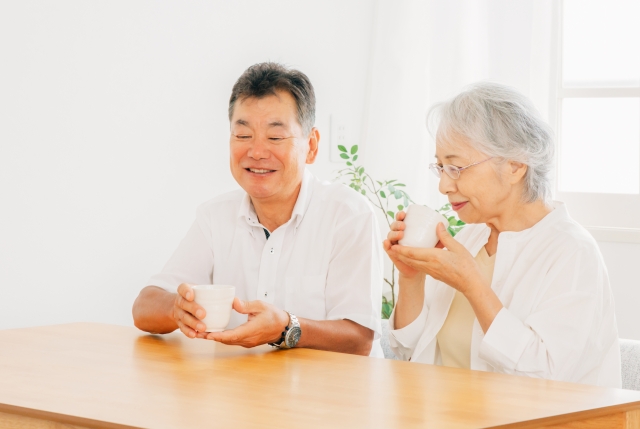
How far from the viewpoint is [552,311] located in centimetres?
156

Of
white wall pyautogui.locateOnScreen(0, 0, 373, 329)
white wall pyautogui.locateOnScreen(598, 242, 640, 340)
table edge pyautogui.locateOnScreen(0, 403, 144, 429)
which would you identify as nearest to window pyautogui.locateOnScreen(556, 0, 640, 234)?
white wall pyautogui.locateOnScreen(598, 242, 640, 340)

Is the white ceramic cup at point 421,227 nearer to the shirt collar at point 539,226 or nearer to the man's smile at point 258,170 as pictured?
the shirt collar at point 539,226

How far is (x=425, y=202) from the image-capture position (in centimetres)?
314

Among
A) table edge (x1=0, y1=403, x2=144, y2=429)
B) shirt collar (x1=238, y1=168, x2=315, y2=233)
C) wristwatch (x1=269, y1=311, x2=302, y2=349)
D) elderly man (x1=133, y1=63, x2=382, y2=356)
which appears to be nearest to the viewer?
table edge (x1=0, y1=403, x2=144, y2=429)

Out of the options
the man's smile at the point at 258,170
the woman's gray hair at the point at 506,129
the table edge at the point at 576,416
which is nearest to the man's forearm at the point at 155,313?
the man's smile at the point at 258,170

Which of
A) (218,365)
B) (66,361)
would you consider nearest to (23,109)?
(66,361)

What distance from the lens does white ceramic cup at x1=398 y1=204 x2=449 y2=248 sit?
Answer: 1.63 meters

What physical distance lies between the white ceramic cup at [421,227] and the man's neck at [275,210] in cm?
50

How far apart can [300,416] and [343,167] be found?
7.64 feet

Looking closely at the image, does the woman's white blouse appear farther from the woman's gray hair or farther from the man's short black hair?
the man's short black hair

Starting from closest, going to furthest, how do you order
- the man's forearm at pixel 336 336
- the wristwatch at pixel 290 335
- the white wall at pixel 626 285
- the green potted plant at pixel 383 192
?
1. the wristwatch at pixel 290 335
2. the man's forearm at pixel 336 336
3. the white wall at pixel 626 285
4. the green potted plant at pixel 383 192

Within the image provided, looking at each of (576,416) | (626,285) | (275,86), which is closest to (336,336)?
(275,86)

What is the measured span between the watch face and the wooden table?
0.04 metres

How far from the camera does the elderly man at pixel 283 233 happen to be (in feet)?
6.31
